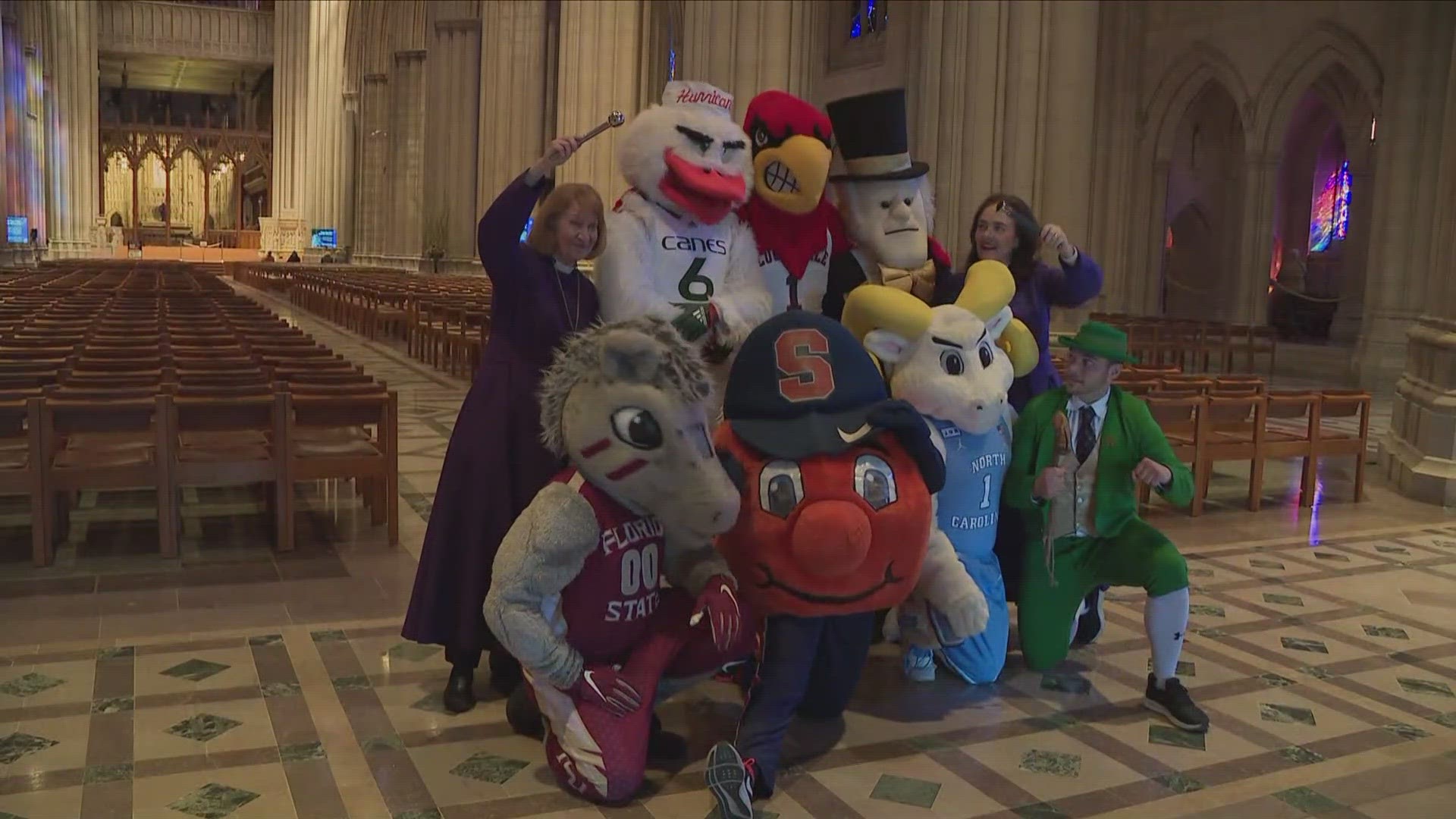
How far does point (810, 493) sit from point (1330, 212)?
23356 mm

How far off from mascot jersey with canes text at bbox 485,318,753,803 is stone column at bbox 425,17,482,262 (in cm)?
3416

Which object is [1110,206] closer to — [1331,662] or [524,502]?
[1331,662]

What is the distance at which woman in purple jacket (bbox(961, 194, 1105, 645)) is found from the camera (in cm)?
441

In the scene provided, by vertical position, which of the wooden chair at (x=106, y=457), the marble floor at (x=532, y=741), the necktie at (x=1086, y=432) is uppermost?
the necktie at (x=1086, y=432)

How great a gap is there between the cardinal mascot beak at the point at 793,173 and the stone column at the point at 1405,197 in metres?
14.8

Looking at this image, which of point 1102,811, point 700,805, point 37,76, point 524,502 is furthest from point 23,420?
point 37,76

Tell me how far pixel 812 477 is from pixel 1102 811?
47.0 inches

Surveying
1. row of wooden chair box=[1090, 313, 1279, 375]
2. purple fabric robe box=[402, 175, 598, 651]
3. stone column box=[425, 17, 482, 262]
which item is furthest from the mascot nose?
stone column box=[425, 17, 482, 262]

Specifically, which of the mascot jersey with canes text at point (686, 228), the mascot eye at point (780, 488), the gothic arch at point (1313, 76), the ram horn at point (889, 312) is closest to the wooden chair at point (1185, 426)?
the ram horn at point (889, 312)

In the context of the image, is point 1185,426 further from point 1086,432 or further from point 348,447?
Result: point 348,447

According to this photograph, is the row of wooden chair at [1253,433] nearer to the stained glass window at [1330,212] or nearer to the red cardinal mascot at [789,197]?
the red cardinal mascot at [789,197]

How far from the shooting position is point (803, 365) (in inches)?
138

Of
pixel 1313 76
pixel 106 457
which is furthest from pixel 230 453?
pixel 1313 76

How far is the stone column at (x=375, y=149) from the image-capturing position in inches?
1914
